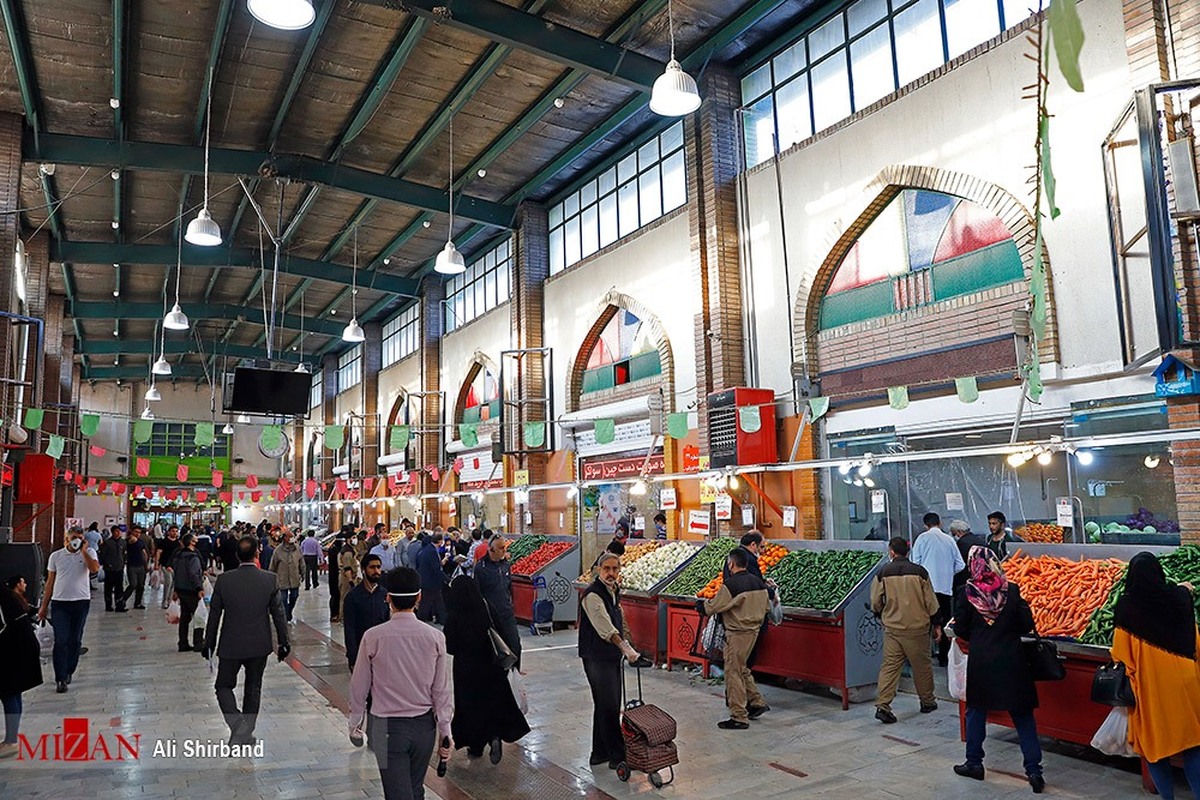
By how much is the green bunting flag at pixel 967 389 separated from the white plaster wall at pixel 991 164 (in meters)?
0.89

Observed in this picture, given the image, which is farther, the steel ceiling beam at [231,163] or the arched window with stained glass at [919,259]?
the steel ceiling beam at [231,163]

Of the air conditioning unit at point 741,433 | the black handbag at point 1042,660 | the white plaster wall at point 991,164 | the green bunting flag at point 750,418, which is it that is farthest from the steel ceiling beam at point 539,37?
the black handbag at point 1042,660

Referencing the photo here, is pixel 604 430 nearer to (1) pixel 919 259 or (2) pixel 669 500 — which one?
(2) pixel 669 500

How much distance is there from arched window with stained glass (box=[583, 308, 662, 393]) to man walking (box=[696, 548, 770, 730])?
300 inches

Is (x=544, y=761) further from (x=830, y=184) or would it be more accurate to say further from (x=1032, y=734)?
(x=830, y=184)

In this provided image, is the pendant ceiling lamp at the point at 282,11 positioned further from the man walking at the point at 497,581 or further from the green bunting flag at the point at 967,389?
the green bunting flag at the point at 967,389

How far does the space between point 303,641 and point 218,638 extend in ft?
20.2

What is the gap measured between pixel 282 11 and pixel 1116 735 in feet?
23.0

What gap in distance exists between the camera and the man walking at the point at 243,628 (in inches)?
219

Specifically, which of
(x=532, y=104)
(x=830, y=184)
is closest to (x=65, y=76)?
(x=532, y=104)

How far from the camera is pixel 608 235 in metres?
15.6

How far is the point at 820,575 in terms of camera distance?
8102mm

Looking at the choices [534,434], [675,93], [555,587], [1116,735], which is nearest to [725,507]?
[555,587]

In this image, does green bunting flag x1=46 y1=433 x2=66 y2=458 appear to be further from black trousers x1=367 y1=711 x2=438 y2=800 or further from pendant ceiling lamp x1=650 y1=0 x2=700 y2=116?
black trousers x1=367 y1=711 x2=438 y2=800
